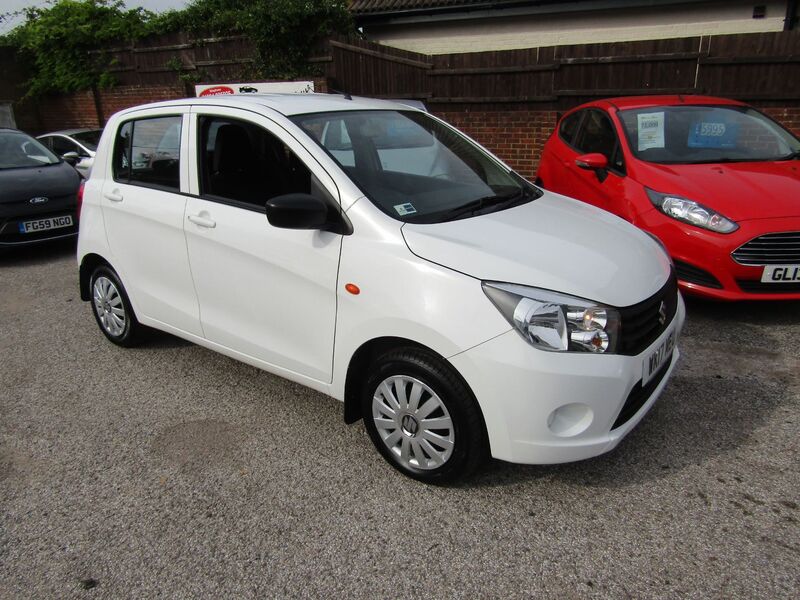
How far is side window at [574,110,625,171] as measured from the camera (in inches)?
216

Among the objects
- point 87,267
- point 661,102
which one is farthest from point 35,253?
point 661,102

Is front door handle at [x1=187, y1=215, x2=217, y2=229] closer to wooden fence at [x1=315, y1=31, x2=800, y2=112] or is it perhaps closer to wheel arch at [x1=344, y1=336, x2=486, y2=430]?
wheel arch at [x1=344, y1=336, x2=486, y2=430]

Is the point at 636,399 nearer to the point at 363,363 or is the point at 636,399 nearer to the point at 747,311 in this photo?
the point at 363,363

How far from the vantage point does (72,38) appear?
15.6 m

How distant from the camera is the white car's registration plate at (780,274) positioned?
436cm

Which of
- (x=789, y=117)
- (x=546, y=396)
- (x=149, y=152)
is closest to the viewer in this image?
(x=546, y=396)

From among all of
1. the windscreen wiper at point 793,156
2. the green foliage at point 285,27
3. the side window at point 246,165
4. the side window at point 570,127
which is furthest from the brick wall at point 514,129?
the side window at point 246,165

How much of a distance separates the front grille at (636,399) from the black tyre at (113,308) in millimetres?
3302

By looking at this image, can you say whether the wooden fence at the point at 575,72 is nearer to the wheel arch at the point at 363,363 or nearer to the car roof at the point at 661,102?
the car roof at the point at 661,102

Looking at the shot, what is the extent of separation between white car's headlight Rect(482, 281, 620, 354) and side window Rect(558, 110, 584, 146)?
14.6 feet

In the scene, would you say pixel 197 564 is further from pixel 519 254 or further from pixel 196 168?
pixel 196 168

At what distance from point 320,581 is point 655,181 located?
13.1ft

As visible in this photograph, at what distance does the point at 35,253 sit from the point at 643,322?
306 inches

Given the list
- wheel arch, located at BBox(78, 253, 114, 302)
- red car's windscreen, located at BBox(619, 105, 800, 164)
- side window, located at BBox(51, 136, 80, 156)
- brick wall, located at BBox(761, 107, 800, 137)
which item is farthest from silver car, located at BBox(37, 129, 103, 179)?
brick wall, located at BBox(761, 107, 800, 137)
